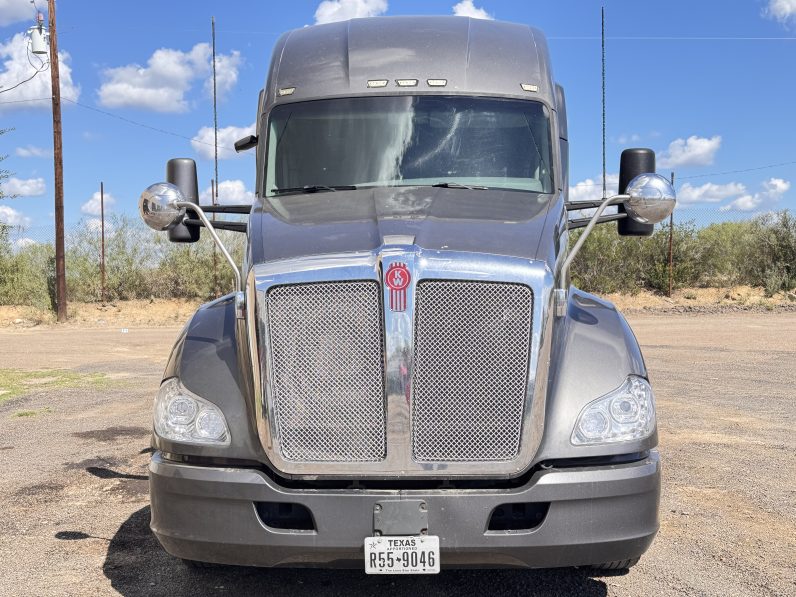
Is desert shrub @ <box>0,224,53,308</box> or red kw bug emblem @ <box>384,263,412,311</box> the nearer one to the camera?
red kw bug emblem @ <box>384,263,412,311</box>

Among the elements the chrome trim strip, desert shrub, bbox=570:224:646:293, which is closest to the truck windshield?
the chrome trim strip

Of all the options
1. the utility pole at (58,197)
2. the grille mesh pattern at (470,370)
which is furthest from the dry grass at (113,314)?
the grille mesh pattern at (470,370)

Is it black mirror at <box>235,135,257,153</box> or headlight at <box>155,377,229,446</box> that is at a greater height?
black mirror at <box>235,135,257,153</box>

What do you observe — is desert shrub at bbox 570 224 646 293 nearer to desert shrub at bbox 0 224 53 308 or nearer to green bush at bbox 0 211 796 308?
green bush at bbox 0 211 796 308

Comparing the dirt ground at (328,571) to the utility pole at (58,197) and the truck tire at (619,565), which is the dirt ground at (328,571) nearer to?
the truck tire at (619,565)

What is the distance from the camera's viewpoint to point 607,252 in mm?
25797

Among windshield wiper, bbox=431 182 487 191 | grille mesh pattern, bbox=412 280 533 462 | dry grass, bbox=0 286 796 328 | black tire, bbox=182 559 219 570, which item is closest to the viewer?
grille mesh pattern, bbox=412 280 533 462

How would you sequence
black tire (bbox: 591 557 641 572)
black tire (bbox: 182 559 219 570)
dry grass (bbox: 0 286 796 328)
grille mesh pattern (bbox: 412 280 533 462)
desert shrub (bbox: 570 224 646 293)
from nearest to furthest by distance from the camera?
1. grille mesh pattern (bbox: 412 280 533 462)
2. black tire (bbox: 591 557 641 572)
3. black tire (bbox: 182 559 219 570)
4. dry grass (bbox: 0 286 796 328)
5. desert shrub (bbox: 570 224 646 293)

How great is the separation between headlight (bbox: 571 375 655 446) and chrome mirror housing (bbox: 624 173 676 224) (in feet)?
3.37

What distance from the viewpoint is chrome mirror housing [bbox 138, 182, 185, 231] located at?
4.32 metres

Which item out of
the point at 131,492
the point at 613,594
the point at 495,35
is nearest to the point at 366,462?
the point at 613,594

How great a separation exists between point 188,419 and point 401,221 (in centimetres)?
126

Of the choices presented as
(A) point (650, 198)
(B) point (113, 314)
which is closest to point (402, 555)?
(A) point (650, 198)

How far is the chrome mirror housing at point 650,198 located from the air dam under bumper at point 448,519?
135cm
